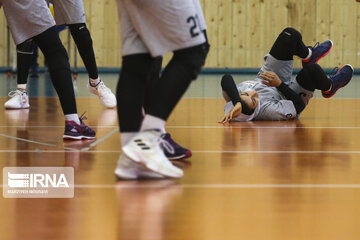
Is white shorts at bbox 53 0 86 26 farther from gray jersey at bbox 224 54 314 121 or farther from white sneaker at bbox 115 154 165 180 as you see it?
white sneaker at bbox 115 154 165 180

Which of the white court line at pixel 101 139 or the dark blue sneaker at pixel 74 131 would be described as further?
the dark blue sneaker at pixel 74 131

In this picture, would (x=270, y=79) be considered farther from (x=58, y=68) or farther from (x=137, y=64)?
(x=137, y=64)

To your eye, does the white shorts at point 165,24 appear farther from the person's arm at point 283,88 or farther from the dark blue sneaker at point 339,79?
the dark blue sneaker at point 339,79

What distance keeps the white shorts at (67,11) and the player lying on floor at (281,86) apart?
1.06 meters

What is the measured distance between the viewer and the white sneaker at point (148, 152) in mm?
2467

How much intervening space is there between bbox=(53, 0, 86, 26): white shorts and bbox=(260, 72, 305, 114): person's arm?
4.15 ft

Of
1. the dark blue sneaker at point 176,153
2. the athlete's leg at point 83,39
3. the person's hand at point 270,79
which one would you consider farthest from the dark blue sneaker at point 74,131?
the athlete's leg at point 83,39

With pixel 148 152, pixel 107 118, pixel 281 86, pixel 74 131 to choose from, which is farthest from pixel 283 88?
pixel 148 152

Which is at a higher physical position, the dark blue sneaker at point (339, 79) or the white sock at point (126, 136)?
Answer: the dark blue sneaker at point (339, 79)

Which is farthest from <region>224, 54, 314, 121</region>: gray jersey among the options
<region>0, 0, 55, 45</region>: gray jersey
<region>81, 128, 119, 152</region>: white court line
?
<region>0, 0, 55, 45</region>: gray jersey

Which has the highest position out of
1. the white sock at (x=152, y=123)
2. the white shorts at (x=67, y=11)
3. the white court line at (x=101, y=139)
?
the white shorts at (x=67, y=11)

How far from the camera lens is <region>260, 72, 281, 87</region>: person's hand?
4559 millimetres

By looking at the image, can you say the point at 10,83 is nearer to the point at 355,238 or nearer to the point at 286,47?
the point at 286,47

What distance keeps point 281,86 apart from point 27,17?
173cm
